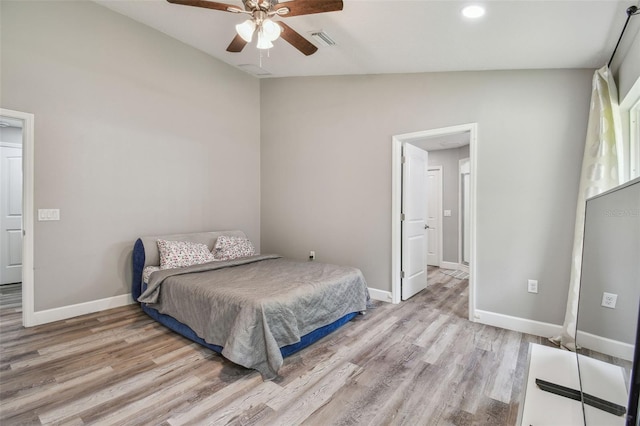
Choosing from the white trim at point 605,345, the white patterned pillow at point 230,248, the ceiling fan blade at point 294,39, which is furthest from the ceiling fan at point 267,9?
the white patterned pillow at point 230,248

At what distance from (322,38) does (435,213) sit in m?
4.35

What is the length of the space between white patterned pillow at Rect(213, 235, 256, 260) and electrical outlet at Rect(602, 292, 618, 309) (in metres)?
3.48

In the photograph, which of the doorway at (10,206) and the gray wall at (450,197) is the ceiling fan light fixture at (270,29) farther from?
the gray wall at (450,197)

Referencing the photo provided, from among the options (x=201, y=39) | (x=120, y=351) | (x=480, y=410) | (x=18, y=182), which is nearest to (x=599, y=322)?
(x=480, y=410)

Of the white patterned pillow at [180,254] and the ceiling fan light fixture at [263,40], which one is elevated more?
the ceiling fan light fixture at [263,40]

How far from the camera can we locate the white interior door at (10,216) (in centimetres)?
430

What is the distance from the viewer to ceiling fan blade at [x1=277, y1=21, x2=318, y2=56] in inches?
92.0

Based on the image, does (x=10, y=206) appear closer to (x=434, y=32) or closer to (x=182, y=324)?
(x=182, y=324)

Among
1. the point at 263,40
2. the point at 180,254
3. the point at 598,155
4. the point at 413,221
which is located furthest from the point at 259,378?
the point at 598,155

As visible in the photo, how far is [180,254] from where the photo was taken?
10.8ft

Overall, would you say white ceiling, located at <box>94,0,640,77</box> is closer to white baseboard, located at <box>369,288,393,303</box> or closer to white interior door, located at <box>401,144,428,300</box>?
white interior door, located at <box>401,144,428,300</box>

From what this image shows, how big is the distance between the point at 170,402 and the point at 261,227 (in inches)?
129

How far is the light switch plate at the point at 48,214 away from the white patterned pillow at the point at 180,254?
0.96m

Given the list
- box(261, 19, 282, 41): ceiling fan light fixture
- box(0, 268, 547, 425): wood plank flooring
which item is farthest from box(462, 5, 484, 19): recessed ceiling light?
box(0, 268, 547, 425): wood plank flooring
